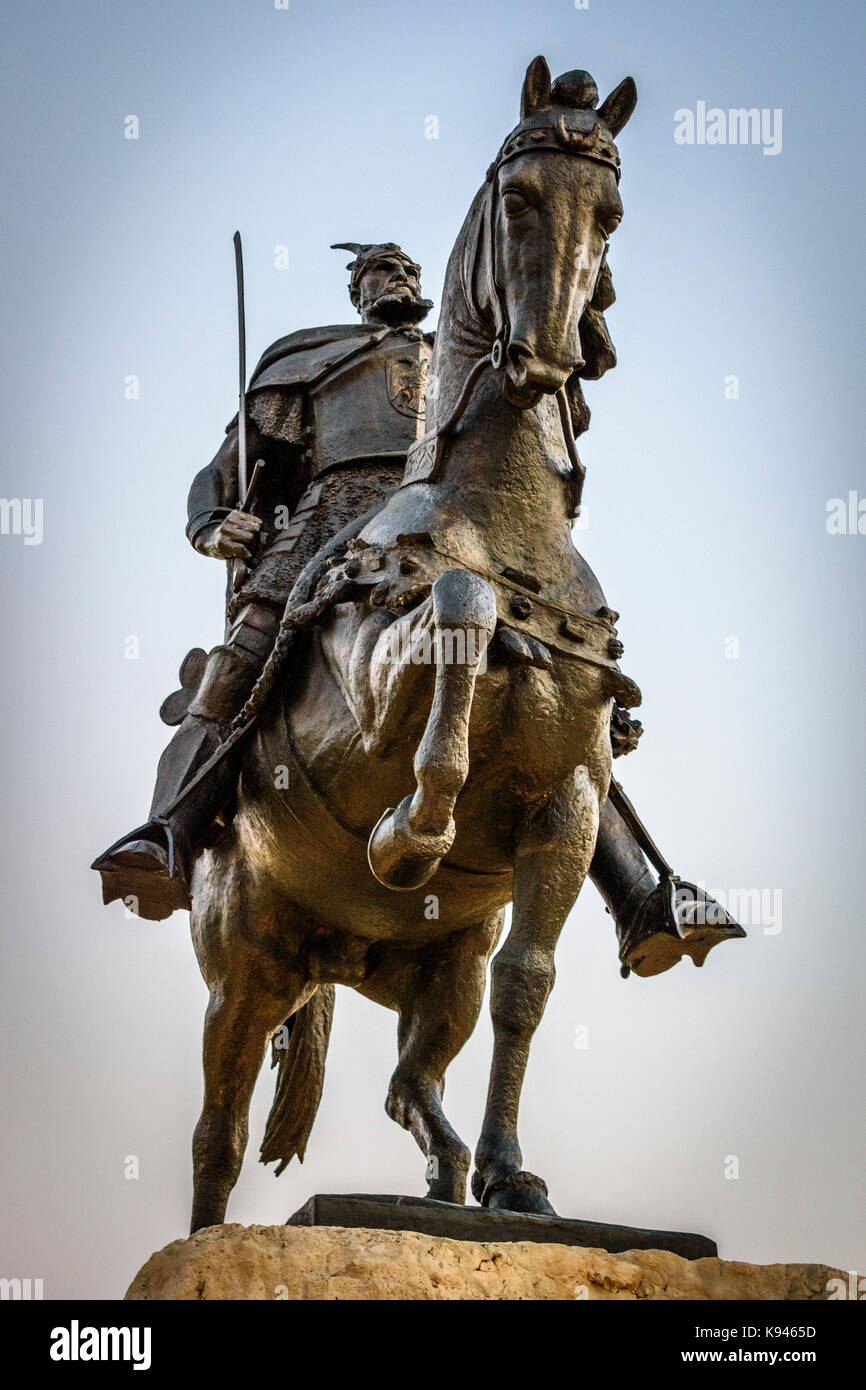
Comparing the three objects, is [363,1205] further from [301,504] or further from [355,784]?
[301,504]

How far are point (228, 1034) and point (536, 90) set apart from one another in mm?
3830

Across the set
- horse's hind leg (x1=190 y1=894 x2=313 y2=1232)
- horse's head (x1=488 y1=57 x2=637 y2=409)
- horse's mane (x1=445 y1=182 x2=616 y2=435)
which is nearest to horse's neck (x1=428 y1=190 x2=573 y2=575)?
horse's mane (x1=445 y1=182 x2=616 y2=435)

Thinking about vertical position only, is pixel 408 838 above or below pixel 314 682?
below

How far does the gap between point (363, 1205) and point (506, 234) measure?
3267mm

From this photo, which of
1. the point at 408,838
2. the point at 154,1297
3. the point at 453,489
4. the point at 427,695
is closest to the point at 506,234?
the point at 453,489

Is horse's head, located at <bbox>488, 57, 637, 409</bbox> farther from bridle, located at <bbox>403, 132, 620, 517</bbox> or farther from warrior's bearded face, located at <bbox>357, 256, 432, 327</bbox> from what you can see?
warrior's bearded face, located at <bbox>357, 256, 432, 327</bbox>

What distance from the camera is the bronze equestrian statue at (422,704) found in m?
7.76

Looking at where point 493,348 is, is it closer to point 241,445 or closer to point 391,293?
point 241,445

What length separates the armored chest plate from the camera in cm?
945

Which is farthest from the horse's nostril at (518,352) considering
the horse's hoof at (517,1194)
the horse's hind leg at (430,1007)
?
the horse's hoof at (517,1194)

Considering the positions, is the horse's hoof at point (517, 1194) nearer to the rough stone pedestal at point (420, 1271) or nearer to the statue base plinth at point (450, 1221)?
the statue base plinth at point (450, 1221)

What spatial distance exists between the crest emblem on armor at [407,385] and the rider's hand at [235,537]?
0.76 metres
